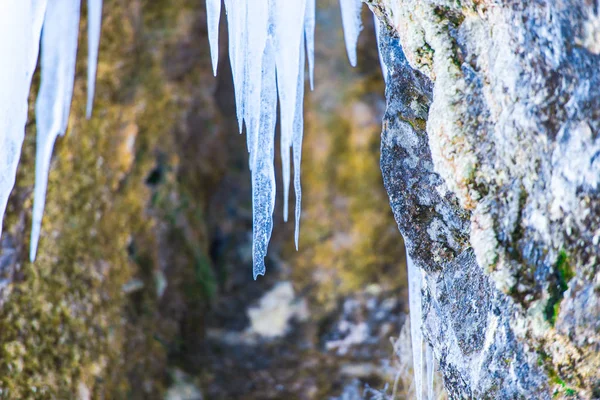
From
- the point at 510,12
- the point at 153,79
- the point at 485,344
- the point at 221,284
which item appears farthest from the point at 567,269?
the point at 221,284

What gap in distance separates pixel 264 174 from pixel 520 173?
82cm

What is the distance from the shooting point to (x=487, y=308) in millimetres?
1258

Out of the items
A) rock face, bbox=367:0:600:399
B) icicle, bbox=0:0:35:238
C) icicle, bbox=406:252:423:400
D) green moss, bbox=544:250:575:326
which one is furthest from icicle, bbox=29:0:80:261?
green moss, bbox=544:250:575:326

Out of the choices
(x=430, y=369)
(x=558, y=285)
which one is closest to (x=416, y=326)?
(x=430, y=369)

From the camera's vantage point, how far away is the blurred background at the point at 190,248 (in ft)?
9.96

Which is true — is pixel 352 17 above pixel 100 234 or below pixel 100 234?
above

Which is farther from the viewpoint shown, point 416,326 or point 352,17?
point 352,17

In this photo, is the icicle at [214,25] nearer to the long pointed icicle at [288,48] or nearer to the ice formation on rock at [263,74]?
the ice formation on rock at [263,74]

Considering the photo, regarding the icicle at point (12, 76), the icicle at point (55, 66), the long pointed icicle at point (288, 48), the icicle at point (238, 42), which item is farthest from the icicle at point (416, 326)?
the icicle at point (55, 66)

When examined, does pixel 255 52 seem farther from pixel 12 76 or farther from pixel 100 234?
pixel 100 234

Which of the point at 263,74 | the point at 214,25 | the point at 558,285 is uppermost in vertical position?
the point at 214,25

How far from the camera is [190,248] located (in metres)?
4.13

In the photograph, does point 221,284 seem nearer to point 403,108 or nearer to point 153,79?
point 153,79

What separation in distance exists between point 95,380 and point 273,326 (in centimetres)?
152
